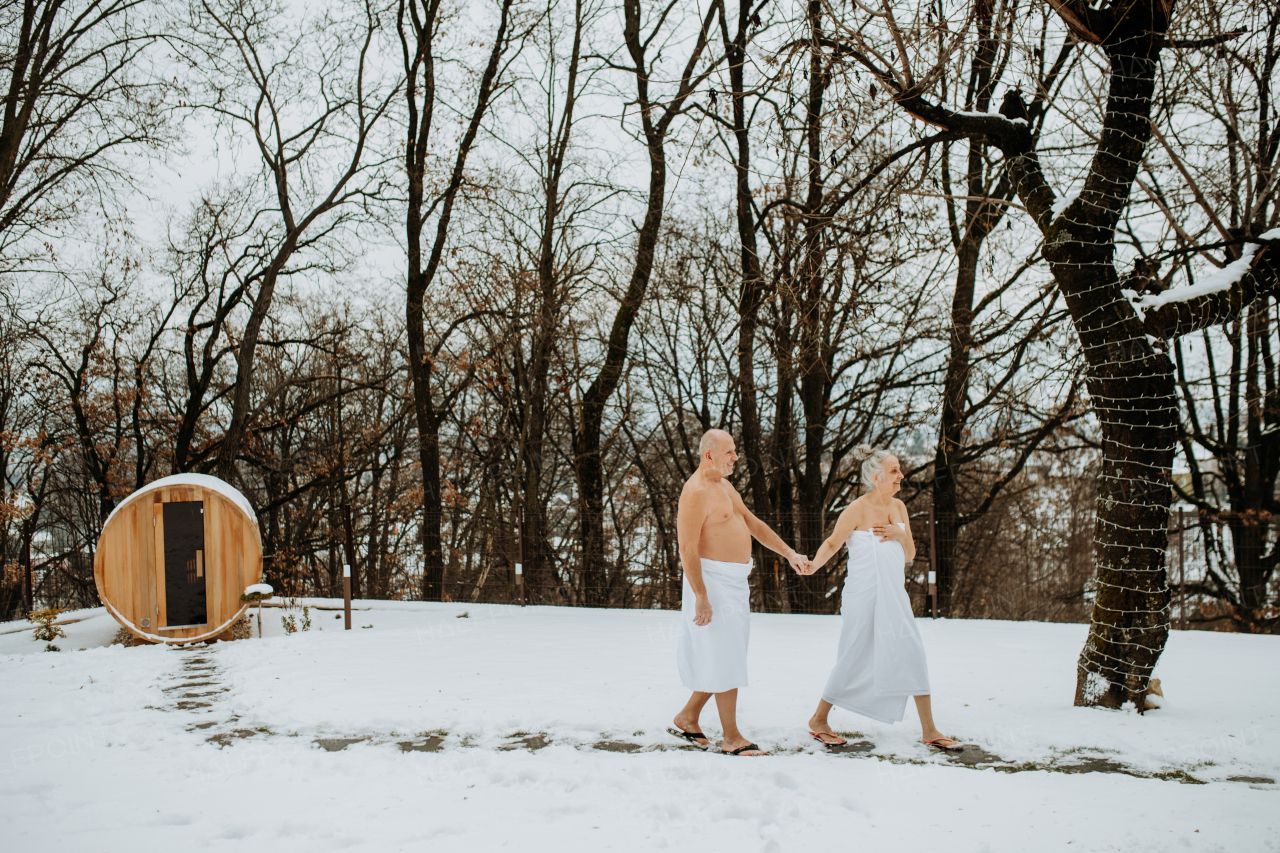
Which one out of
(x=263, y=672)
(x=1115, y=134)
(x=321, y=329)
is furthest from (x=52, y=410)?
(x=1115, y=134)

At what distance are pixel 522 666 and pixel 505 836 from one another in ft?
13.9

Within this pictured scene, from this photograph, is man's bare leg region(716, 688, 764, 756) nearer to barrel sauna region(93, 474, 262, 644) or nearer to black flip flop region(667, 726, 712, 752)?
black flip flop region(667, 726, 712, 752)

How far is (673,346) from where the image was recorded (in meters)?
19.4

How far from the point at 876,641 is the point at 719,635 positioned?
902 millimetres

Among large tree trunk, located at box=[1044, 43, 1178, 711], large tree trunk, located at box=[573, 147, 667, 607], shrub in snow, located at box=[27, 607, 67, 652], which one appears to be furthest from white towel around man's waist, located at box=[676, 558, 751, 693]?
large tree trunk, located at box=[573, 147, 667, 607]

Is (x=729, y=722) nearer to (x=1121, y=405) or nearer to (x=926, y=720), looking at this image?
(x=926, y=720)

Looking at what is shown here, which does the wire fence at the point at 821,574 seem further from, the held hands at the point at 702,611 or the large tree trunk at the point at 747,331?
the held hands at the point at 702,611

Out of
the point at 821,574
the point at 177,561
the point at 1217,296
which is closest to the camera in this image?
the point at 1217,296

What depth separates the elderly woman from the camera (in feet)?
16.3

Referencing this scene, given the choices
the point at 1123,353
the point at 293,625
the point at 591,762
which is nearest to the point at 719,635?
the point at 591,762

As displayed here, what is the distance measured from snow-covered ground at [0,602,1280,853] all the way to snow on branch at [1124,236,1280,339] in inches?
97.8

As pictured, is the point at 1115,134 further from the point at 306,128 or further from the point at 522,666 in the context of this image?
the point at 306,128

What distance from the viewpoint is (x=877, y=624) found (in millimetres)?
5059

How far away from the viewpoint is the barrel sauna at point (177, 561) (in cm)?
971
